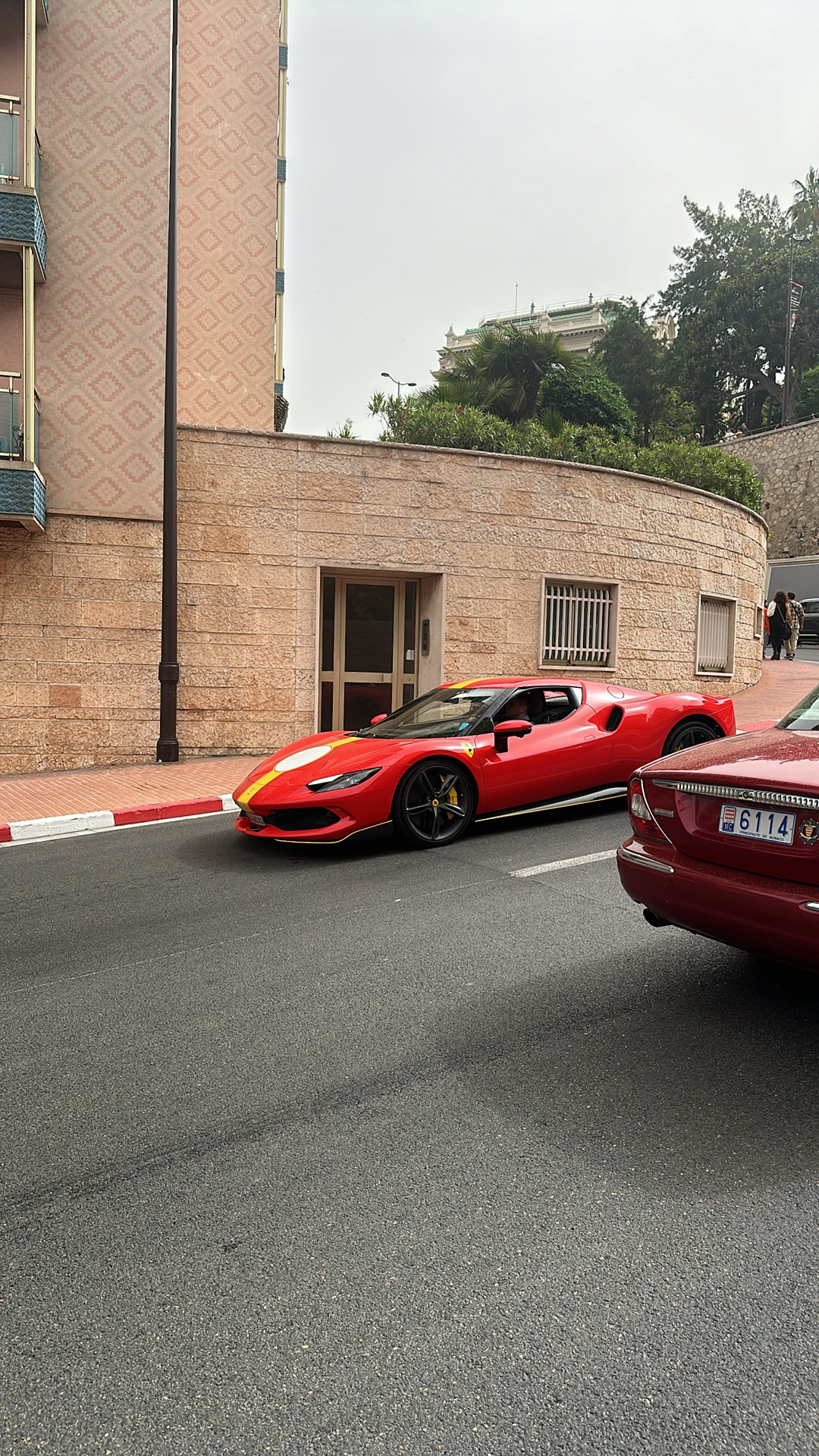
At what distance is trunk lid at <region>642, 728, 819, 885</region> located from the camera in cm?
338

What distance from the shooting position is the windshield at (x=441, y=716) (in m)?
7.60

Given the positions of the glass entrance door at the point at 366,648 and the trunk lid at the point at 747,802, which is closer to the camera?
the trunk lid at the point at 747,802

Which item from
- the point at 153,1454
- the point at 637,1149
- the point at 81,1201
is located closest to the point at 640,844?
the point at 637,1149

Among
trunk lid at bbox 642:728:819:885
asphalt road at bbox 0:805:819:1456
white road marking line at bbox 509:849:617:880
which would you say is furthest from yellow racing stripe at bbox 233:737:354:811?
trunk lid at bbox 642:728:819:885

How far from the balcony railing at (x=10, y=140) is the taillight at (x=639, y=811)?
12.0 m

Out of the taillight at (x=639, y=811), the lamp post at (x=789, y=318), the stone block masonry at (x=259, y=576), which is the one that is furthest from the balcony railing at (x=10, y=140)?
the lamp post at (x=789, y=318)

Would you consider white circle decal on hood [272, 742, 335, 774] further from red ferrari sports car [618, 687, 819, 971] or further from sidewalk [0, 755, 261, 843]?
red ferrari sports car [618, 687, 819, 971]

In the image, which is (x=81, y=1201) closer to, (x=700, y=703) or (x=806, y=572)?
(x=700, y=703)

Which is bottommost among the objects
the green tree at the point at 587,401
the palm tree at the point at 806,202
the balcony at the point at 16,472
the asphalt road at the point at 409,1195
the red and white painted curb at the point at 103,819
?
the red and white painted curb at the point at 103,819

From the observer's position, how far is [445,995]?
4113mm

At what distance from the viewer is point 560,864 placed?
6.37 metres

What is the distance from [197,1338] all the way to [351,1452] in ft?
1.49

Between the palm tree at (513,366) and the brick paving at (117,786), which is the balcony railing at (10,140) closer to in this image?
the brick paving at (117,786)

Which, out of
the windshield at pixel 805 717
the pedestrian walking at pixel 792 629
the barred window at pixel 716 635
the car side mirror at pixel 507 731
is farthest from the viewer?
the pedestrian walking at pixel 792 629
